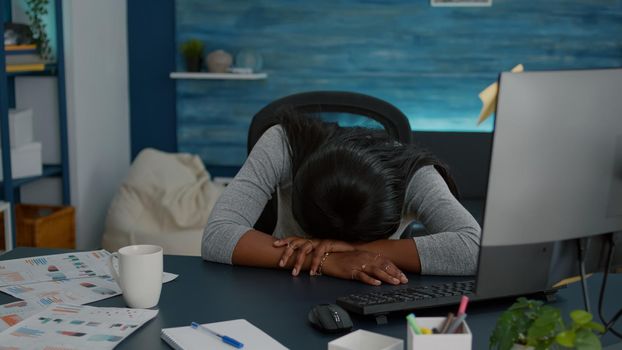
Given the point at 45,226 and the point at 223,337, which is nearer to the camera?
the point at 223,337

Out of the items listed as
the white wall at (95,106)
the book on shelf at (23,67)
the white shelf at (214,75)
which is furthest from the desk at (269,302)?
the white shelf at (214,75)

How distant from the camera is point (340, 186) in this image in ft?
4.68

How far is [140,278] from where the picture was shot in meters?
1.25

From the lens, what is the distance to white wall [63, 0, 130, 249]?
365 cm

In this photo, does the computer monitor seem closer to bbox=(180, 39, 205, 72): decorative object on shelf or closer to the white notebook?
the white notebook

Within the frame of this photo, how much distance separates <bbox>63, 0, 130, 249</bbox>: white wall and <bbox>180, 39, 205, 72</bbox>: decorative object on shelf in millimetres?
400

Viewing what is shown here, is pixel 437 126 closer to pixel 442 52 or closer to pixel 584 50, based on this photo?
pixel 442 52

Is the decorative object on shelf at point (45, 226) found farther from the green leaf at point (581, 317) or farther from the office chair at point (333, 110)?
the green leaf at point (581, 317)

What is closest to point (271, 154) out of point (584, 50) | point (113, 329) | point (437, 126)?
point (113, 329)

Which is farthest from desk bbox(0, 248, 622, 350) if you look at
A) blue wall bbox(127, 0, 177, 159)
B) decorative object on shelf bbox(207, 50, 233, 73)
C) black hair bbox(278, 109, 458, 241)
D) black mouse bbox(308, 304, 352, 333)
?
blue wall bbox(127, 0, 177, 159)

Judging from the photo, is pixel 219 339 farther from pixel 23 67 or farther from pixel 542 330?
pixel 23 67

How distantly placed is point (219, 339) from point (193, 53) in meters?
3.26

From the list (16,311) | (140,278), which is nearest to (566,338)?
(140,278)

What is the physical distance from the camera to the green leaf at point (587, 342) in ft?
2.63
